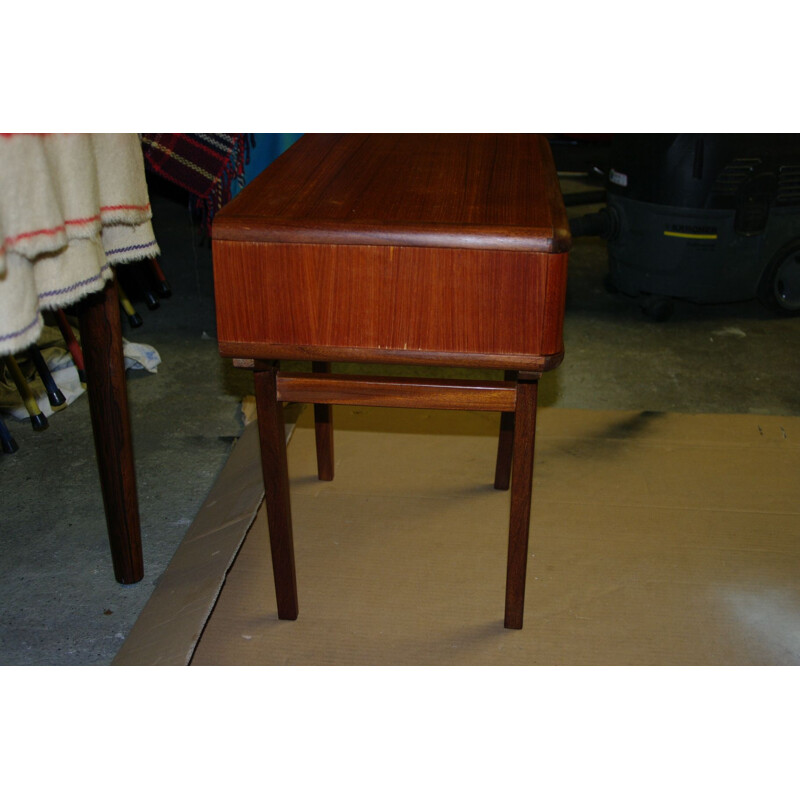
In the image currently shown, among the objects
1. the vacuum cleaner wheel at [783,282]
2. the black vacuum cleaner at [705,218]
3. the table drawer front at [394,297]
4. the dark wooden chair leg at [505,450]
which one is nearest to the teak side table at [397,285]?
the table drawer front at [394,297]

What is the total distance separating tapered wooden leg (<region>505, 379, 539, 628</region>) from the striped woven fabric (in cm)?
120

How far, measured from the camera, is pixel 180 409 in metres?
1.85

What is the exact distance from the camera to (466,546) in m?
1.33

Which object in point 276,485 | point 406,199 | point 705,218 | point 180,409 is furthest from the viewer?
point 705,218

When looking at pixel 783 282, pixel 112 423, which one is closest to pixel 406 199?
pixel 112 423

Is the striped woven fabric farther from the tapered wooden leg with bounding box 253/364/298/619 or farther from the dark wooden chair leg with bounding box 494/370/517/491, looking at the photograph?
the tapered wooden leg with bounding box 253/364/298/619

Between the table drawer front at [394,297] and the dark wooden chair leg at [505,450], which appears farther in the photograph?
the dark wooden chair leg at [505,450]

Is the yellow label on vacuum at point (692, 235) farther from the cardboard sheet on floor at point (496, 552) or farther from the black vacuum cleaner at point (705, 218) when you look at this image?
the cardboard sheet on floor at point (496, 552)

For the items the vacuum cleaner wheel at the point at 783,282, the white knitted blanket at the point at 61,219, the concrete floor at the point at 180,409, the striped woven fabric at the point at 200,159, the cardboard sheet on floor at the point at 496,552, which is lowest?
the concrete floor at the point at 180,409

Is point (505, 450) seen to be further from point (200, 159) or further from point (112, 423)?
point (200, 159)

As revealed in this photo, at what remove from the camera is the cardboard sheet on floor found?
113 centimetres

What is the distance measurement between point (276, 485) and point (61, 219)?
41 cm

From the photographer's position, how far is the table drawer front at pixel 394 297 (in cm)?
87

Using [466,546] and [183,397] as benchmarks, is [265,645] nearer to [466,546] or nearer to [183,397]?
[466,546]
